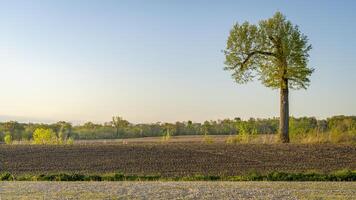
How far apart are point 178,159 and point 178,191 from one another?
10.8m

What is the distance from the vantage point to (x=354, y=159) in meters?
25.4

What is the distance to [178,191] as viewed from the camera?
51.1 feet

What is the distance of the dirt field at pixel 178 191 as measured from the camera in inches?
571

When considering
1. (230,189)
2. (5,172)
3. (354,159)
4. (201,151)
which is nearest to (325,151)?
(354,159)

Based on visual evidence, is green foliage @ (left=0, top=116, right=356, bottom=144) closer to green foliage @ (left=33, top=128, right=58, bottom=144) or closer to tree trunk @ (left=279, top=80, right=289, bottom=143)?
green foliage @ (left=33, top=128, right=58, bottom=144)

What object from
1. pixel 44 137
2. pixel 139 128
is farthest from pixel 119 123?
pixel 44 137

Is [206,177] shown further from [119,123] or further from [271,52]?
[119,123]

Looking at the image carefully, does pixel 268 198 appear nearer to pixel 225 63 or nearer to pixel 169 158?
pixel 169 158

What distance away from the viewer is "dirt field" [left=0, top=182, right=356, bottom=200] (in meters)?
14.5

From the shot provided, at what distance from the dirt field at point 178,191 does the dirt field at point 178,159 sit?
562 centimetres

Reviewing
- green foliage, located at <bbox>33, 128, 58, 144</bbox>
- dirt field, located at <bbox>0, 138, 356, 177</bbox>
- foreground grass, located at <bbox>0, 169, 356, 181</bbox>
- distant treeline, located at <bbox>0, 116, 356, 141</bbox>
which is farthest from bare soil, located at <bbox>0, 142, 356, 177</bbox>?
distant treeline, located at <bbox>0, 116, 356, 141</bbox>

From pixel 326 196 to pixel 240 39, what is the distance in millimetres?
19128

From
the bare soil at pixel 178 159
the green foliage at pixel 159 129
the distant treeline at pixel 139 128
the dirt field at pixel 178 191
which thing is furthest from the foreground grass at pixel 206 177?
the distant treeline at pixel 139 128

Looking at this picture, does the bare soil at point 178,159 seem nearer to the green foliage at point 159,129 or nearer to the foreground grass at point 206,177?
the foreground grass at point 206,177
